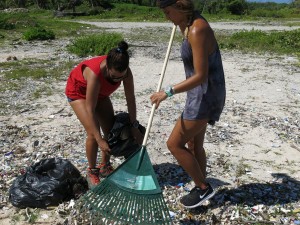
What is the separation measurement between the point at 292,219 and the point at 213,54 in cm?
169

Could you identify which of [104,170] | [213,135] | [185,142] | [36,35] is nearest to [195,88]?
[185,142]

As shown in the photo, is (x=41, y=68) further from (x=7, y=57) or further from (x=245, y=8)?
(x=245, y=8)

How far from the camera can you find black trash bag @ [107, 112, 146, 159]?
4.00 m

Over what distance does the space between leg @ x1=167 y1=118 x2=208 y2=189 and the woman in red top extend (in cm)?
61

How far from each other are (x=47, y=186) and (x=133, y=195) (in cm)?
103

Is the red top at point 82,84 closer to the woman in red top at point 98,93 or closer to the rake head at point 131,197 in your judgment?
the woman in red top at point 98,93

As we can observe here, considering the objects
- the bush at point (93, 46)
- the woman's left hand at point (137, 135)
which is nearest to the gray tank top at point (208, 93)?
the woman's left hand at point (137, 135)

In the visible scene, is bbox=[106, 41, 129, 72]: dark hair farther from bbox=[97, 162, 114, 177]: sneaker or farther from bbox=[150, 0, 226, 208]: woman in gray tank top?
bbox=[97, 162, 114, 177]: sneaker

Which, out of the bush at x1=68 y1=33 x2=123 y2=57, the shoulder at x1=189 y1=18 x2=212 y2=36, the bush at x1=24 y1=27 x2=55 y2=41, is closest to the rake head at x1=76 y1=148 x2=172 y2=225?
the shoulder at x1=189 y1=18 x2=212 y2=36

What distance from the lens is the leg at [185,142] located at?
3170 millimetres

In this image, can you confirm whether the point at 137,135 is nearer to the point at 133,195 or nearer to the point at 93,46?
the point at 133,195

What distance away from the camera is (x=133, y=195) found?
311cm

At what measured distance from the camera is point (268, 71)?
32.0 feet

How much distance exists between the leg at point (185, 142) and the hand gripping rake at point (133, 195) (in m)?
0.24
